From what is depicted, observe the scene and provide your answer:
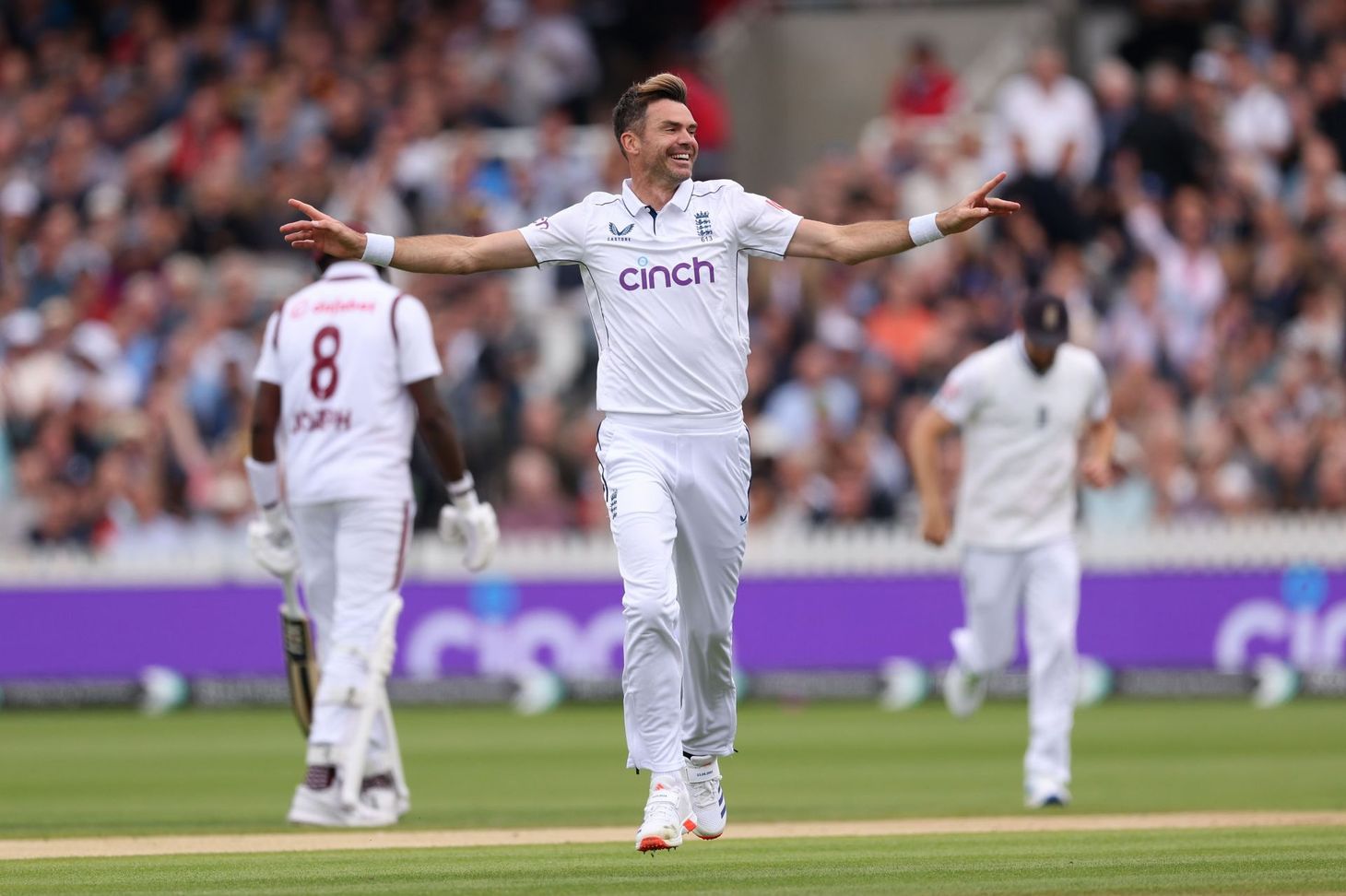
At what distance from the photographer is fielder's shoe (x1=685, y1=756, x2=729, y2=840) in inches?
356

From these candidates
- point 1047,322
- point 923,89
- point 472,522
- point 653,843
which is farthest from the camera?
point 923,89

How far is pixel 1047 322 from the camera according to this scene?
1177cm

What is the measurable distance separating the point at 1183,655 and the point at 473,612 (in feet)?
17.6

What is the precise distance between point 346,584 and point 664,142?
116 inches

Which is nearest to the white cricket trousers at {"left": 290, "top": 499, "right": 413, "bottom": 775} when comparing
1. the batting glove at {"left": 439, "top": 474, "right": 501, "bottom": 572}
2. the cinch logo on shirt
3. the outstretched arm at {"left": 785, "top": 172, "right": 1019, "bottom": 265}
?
the batting glove at {"left": 439, "top": 474, "right": 501, "bottom": 572}

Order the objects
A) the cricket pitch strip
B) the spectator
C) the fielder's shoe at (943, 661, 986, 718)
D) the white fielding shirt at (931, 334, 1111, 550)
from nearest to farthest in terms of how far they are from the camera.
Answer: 1. the cricket pitch strip
2. the white fielding shirt at (931, 334, 1111, 550)
3. the fielder's shoe at (943, 661, 986, 718)
4. the spectator

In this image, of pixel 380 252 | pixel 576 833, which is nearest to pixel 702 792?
pixel 576 833

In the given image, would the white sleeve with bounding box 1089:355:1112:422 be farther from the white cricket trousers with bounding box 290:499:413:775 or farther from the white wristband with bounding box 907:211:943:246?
the white wristband with bounding box 907:211:943:246

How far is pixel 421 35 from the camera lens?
2417cm

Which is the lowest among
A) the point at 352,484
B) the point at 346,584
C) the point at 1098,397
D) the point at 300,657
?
the point at 300,657

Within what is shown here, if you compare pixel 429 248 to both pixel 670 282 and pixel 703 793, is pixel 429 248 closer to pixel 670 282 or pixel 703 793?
pixel 670 282

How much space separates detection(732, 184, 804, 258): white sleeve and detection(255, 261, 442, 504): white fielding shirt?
2456mm

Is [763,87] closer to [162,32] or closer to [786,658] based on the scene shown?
[162,32]

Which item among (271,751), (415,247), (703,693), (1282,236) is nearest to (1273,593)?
(1282,236)
